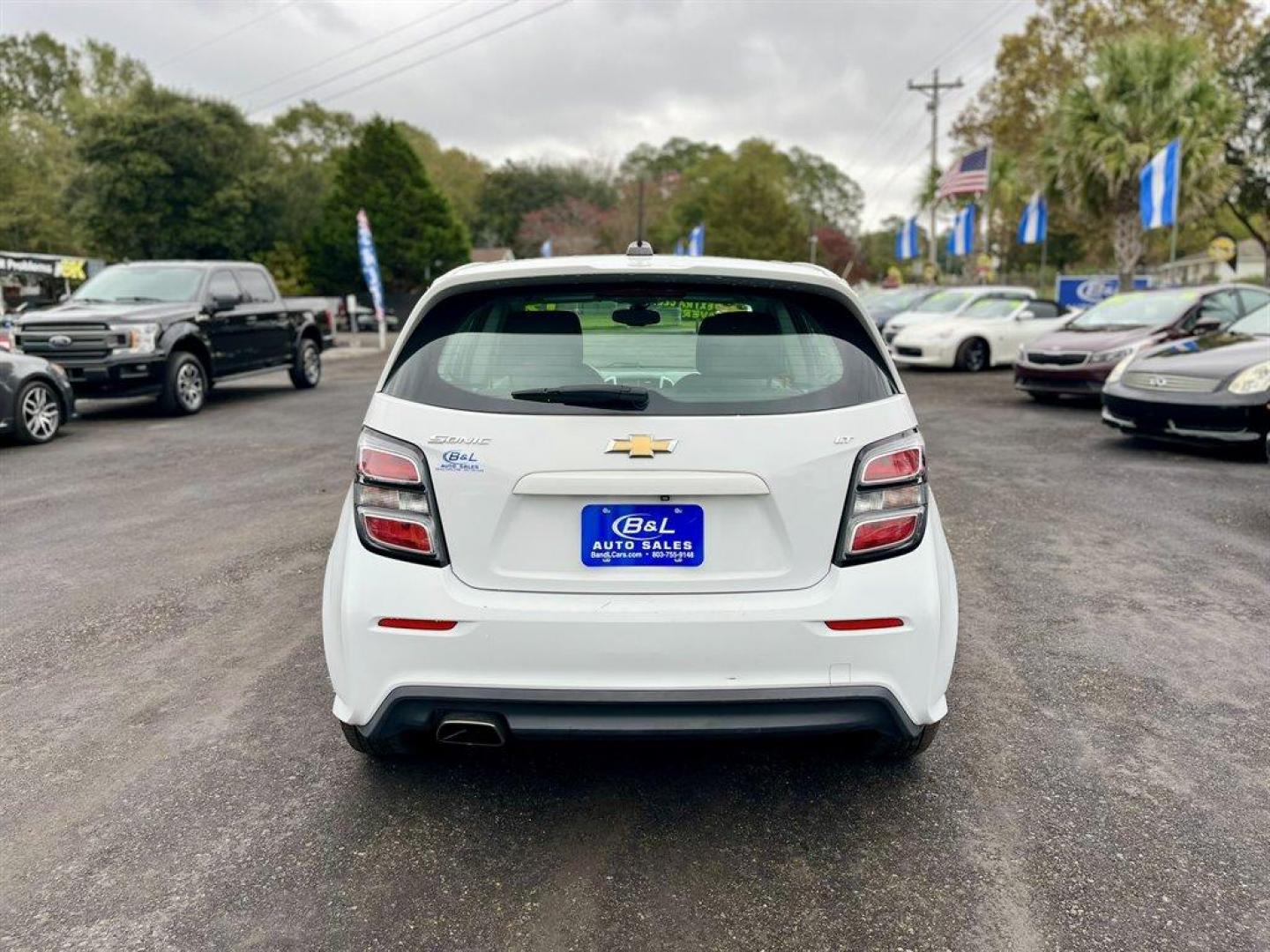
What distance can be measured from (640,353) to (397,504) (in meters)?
0.87

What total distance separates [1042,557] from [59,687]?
16.8 ft

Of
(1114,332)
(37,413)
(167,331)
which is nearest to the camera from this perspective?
(37,413)

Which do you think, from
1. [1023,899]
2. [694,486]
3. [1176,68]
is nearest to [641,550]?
[694,486]

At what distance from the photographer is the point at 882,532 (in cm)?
273

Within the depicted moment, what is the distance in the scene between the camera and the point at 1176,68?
25422 millimetres

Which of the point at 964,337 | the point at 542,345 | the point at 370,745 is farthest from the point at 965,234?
the point at 370,745

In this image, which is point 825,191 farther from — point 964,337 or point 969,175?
point 964,337

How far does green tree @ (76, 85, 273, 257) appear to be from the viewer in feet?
142

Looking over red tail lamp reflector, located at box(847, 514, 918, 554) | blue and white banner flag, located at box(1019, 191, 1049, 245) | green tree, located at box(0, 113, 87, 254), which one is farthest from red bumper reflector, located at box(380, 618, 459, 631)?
green tree, located at box(0, 113, 87, 254)

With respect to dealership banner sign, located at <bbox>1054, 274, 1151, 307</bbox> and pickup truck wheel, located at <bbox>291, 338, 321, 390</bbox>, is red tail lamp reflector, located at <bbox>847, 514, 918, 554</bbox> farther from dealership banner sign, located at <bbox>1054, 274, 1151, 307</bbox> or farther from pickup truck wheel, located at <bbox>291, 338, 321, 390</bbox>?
dealership banner sign, located at <bbox>1054, 274, 1151, 307</bbox>

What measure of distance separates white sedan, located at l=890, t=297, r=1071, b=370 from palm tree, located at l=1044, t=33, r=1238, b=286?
899 cm

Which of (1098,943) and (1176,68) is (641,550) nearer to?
(1098,943)

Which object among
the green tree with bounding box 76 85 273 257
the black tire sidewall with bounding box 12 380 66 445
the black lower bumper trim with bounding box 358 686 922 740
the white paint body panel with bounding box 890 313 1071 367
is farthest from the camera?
the green tree with bounding box 76 85 273 257

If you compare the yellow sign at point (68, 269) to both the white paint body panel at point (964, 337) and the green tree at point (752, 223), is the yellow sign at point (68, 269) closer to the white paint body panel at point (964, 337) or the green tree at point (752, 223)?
the white paint body panel at point (964, 337)
